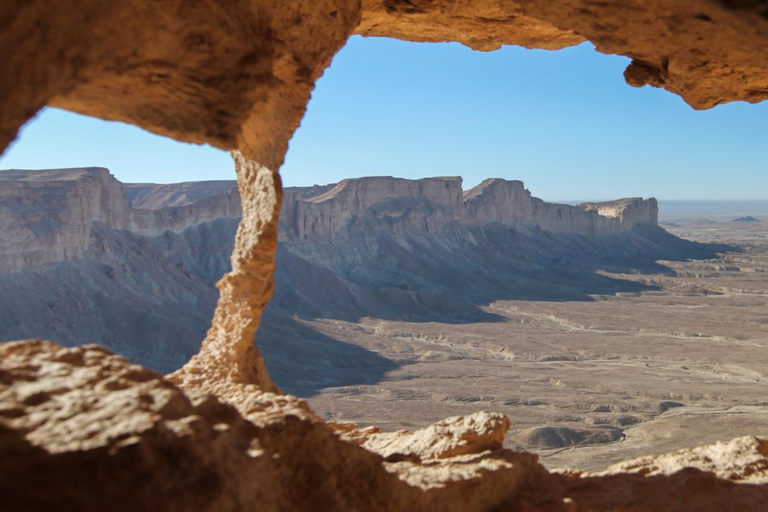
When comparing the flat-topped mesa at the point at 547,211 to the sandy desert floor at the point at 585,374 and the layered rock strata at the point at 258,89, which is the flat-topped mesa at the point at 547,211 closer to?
the sandy desert floor at the point at 585,374

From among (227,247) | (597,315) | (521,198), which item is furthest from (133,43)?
(521,198)

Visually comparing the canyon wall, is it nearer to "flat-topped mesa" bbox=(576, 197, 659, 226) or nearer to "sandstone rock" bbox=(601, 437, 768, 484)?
"flat-topped mesa" bbox=(576, 197, 659, 226)

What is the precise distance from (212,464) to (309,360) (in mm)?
26572

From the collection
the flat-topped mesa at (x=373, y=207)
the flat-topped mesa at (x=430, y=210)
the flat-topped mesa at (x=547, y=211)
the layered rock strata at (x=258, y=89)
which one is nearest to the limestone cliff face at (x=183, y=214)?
the flat-topped mesa at (x=373, y=207)

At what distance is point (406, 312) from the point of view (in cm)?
4053

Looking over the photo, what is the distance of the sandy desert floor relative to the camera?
18.9m

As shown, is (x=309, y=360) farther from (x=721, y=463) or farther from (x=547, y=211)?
(x=547, y=211)

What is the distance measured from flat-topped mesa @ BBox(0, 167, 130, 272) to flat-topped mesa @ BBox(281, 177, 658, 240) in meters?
14.1

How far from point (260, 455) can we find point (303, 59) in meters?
3.42

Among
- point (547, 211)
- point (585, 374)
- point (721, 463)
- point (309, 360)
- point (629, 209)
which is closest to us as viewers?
point (721, 463)

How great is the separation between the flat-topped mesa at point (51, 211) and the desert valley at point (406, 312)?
0.25ft

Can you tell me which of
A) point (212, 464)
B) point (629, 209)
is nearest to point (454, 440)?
point (212, 464)

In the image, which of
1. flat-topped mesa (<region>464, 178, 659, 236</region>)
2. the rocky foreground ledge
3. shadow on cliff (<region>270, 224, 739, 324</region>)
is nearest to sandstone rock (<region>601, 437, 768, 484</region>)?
the rocky foreground ledge

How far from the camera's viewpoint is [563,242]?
222ft
